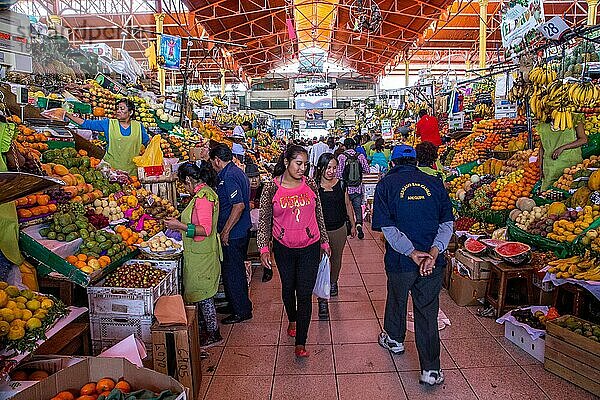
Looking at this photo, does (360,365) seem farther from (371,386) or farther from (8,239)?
(8,239)

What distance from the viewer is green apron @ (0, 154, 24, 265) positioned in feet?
8.95

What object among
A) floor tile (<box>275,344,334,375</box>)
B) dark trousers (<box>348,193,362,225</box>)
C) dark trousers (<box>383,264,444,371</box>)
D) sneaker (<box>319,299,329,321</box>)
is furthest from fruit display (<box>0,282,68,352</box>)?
dark trousers (<box>348,193,362,225</box>)

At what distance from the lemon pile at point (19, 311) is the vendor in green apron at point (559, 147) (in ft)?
15.8

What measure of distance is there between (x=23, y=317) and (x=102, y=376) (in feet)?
1.53

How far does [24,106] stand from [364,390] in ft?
12.6

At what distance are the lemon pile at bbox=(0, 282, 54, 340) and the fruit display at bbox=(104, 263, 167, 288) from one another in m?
0.78

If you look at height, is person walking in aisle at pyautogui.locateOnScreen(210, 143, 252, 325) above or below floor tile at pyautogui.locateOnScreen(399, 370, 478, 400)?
above

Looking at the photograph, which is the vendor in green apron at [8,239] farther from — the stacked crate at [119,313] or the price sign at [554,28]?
the price sign at [554,28]

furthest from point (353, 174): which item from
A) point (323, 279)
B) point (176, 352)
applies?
point (176, 352)

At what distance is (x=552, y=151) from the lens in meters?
5.30

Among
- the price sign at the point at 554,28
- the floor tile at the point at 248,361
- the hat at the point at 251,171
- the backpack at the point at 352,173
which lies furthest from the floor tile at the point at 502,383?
the hat at the point at 251,171

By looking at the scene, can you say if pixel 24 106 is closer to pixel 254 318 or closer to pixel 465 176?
pixel 254 318

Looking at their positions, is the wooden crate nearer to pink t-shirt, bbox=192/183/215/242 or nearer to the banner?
pink t-shirt, bbox=192/183/215/242

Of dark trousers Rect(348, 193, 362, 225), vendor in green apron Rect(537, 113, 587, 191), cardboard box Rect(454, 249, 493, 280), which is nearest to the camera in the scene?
cardboard box Rect(454, 249, 493, 280)
